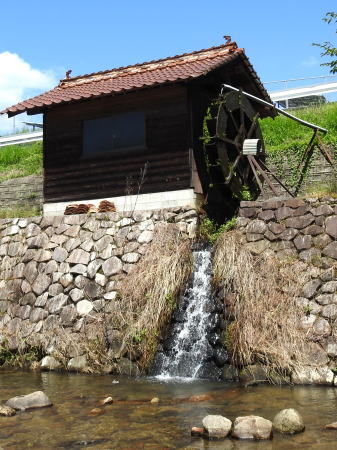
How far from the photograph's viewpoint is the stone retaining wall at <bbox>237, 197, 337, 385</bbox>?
8.54 meters

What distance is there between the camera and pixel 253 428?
5.92m

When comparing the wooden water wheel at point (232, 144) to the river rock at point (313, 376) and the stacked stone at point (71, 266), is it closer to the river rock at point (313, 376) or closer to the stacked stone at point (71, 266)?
the stacked stone at point (71, 266)

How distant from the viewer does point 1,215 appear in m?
15.8

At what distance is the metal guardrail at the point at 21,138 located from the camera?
Result: 30.0 metres

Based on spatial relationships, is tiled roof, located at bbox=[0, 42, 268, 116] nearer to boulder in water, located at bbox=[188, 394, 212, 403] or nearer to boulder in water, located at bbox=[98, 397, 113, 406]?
boulder in water, located at bbox=[188, 394, 212, 403]

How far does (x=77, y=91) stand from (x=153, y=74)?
6.15 ft

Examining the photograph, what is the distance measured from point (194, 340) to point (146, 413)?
2.74 m

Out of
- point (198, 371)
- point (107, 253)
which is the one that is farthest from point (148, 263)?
point (198, 371)

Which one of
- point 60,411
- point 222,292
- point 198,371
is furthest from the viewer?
point 222,292

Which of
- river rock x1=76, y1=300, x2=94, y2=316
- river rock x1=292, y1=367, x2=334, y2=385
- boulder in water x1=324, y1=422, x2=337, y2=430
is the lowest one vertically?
boulder in water x1=324, y1=422, x2=337, y2=430

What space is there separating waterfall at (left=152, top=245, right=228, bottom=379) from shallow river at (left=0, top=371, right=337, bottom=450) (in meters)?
0.52

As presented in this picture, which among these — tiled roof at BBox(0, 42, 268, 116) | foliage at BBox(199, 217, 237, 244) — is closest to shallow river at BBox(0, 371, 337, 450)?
foliage at BBox(199, 217, 237, 244)

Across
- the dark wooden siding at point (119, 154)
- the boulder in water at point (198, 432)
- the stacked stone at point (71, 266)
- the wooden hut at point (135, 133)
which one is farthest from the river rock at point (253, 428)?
the dark wooden siding at point (119, 154)

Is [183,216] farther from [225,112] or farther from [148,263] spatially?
[225,112]
